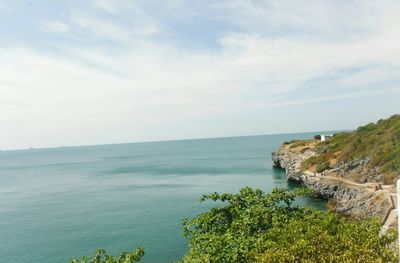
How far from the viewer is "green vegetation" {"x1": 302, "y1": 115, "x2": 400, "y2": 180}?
2314 inches

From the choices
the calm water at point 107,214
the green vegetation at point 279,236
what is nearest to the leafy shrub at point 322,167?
the calm water at point 107,214

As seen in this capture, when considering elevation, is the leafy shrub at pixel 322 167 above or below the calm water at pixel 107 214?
above

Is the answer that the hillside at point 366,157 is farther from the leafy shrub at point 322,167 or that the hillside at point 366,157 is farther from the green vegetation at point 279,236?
the green vegetation at point 279,236

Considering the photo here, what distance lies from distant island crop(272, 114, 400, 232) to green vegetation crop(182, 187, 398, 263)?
1933 centimetres

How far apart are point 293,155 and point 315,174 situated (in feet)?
82.3

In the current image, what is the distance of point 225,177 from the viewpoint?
325 ft

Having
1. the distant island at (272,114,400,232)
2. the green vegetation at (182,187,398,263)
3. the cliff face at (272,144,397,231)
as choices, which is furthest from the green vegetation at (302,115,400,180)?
the green vegetation at (182,187,398,263)

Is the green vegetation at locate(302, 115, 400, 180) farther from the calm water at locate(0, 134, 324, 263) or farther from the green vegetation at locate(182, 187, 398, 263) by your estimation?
the green vegetation at locate(182, 187, 398, 263)

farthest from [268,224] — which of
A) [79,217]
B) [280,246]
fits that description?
[79,217]

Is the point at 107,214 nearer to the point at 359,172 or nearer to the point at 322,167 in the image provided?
the point at 322,167

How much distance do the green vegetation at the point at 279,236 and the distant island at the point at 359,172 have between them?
1933cm

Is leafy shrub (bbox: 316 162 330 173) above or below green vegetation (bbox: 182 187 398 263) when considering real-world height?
below

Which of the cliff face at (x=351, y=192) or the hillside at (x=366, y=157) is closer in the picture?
the cliff face at (x=351, y=192)

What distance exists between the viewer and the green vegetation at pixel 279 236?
12.9m
